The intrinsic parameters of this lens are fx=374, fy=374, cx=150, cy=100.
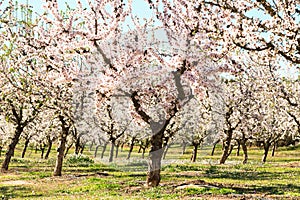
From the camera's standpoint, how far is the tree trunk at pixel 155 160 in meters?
19.0

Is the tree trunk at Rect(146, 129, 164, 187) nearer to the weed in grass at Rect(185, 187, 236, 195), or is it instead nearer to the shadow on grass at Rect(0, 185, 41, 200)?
the weed in grass at Rect(185, 187, 236, 195)

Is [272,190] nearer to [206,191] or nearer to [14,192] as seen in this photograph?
[206,191]

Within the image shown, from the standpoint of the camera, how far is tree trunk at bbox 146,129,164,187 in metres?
19.0

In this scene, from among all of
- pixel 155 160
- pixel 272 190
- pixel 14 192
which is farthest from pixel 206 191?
pixel 14 192

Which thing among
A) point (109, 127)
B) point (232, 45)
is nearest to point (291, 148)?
point (109, 127)

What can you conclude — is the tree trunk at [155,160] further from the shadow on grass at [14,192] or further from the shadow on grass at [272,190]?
the shadow on grass at [14,192]

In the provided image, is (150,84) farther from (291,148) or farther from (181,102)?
(291,148)

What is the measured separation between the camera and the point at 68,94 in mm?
28078

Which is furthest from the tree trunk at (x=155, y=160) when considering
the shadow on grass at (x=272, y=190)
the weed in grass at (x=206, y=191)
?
the shadow on grass at (x=272, y=190)

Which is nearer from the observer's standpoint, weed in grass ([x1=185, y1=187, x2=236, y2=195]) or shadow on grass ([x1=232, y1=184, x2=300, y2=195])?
weed in grass ([x1=185, y1=187, x2=236, y2=195])

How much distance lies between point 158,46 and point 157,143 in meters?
4.95

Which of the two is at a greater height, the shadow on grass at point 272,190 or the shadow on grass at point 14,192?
the shadow on grass at point 272,190

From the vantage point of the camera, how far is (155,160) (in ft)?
63.2

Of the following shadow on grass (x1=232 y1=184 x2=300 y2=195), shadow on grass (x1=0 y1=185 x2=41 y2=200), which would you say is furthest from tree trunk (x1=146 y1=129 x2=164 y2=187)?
shadow on grass (x1=0 y1=185 x2=41 y2=200)
